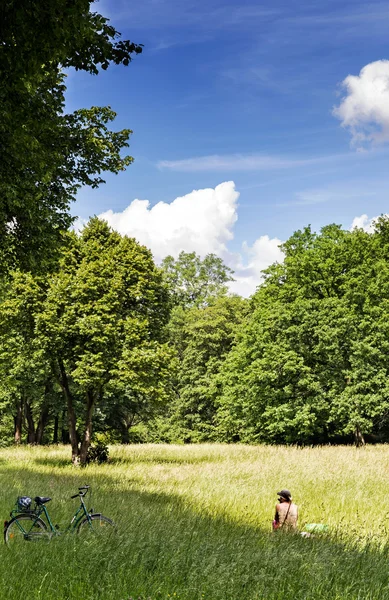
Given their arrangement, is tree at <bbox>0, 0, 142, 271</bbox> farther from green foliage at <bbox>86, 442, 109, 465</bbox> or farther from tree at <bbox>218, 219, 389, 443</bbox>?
tree at <bbox>218, 219, 389, 443</bbox>

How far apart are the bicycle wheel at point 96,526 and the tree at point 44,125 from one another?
5.93m

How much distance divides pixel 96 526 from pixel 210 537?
1925 mm

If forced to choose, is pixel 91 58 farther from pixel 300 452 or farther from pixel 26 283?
pixel 300 452

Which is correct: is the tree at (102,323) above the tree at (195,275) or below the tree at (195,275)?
below

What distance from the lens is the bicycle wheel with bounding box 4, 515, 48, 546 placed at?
7270 mm

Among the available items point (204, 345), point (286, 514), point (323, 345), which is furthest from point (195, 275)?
point (286, 514)

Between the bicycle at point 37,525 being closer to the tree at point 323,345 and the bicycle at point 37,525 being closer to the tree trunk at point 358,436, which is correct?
the tree at point 323,345

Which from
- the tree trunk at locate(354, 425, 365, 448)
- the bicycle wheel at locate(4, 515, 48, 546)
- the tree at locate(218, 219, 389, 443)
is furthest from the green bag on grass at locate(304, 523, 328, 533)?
the tree trunk at locate(354, 425, 365, 448)

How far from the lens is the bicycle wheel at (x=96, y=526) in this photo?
759cm

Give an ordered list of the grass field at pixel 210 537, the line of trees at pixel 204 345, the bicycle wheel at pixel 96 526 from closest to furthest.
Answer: the grass field at pixel 210 537
the bicycle wheel at pixel 96 526
the line of trees at pixel 204 345

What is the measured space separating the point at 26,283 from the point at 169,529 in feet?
52.3

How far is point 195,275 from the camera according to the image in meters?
58.0

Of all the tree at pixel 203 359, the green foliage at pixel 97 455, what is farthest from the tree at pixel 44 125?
the tree at pixel 203 359

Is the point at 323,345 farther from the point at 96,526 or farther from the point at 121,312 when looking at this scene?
the point at 96,526
